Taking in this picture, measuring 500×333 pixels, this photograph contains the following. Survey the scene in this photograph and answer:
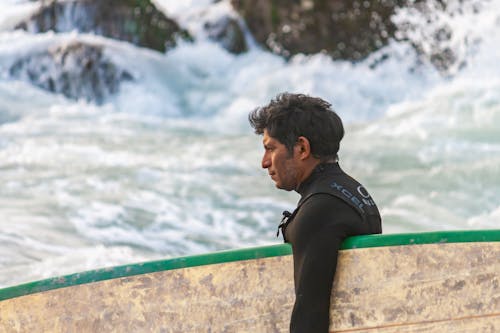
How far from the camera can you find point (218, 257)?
2.52m

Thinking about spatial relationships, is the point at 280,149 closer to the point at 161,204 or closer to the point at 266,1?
the point at 161,204

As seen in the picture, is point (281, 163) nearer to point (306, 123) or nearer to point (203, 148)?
point (306, 123)

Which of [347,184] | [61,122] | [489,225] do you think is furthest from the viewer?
[61,122]

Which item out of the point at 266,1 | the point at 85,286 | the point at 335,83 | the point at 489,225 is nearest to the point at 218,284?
the point at 85,286

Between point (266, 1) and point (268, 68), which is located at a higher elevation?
point (266, 1)

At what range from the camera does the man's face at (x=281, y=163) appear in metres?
2.40

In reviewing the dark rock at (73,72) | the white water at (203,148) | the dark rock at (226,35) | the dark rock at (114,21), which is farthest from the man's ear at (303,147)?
the dark rock at (226,35)

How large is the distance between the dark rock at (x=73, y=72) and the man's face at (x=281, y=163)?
43.5 feet

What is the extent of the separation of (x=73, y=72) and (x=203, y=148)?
12.2ft

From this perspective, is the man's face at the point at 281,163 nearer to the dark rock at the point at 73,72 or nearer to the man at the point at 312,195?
the man at the point at 312,195

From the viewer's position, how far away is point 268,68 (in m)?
17.7

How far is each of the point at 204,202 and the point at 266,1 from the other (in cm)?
922

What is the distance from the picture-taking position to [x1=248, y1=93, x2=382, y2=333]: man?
7.34 feet

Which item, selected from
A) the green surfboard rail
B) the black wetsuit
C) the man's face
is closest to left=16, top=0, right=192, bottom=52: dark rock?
the green surfboard rail
